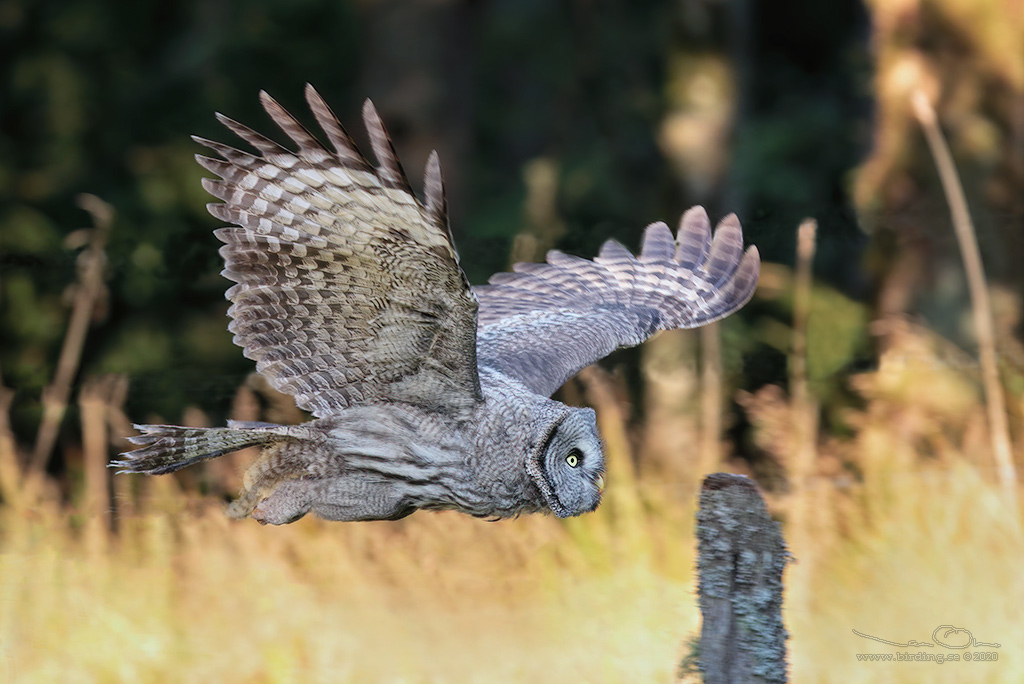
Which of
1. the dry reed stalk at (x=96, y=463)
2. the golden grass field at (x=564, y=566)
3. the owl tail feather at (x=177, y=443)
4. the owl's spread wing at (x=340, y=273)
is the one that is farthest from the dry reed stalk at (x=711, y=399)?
the dry reed stalk at (x=96, y=463)

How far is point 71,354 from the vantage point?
5438 millimetres

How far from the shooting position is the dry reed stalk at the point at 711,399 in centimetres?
546

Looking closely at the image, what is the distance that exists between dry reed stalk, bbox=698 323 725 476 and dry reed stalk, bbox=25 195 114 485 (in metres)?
2.87

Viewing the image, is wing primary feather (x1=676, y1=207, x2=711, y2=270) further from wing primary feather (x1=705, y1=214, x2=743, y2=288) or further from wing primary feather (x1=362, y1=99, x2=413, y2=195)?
wing primary feather (x1=362, y1=99, x2=413, y2=195)

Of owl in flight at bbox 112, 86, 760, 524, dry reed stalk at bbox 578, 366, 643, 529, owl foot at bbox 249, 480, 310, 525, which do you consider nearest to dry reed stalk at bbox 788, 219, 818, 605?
dry reed stalk at bbox 578, 366, 643, 529

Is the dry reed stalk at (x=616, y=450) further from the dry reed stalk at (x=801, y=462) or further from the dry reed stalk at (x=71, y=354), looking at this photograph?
the dry reed stalk at (x=71, y=354)

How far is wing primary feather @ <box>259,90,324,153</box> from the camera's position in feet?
8.86

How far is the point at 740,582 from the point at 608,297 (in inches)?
93.6

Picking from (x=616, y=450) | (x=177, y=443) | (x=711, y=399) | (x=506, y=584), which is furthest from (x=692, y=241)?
(x=177, y=443)

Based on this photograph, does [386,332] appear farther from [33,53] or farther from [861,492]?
[33,53]

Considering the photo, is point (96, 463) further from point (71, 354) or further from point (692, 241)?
point (692, 241)

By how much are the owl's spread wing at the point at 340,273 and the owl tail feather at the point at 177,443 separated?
19 cm

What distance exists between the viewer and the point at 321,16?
9.98 metres

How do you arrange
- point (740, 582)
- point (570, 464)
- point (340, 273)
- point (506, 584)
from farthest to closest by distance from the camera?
point (506, 584) → point (570, 464) → point (340, 273) → point (740, 582)
